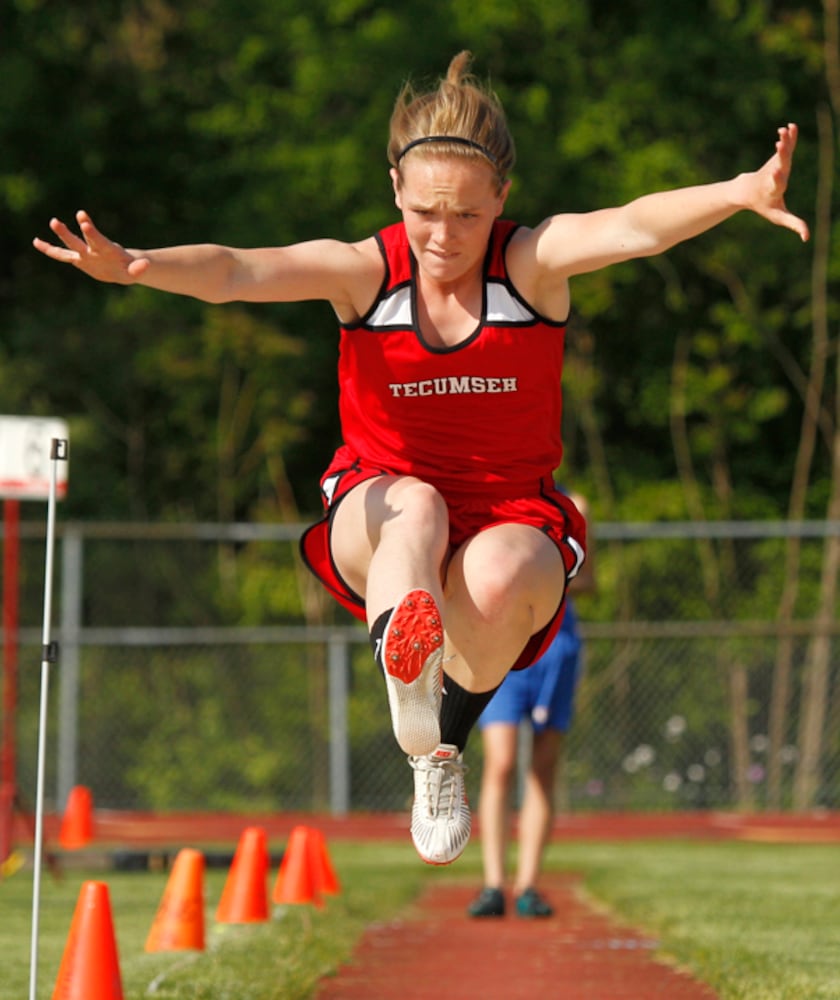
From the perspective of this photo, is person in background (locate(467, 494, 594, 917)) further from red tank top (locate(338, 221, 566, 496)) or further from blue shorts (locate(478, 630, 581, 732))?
red tank top (locate(338, 221, 566, 496))

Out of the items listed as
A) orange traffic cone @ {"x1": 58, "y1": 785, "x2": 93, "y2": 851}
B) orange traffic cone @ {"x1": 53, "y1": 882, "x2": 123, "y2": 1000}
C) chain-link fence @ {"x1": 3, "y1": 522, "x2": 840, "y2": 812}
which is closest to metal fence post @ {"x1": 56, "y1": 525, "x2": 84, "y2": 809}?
chain-link fence @ {"x1": 3, "y1": 522, "x2": 840, "y2": 812}

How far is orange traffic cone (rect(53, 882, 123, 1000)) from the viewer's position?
532 cm

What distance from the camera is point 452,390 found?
5.32m

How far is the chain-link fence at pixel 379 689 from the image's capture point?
15.3 m

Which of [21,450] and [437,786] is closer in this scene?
[437,786]

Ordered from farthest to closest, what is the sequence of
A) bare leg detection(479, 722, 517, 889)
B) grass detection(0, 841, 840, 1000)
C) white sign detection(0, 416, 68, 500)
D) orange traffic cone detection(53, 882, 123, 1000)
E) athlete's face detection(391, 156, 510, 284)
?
white sign detection(0, 416, 68, 500) < bare leg detection(479, 722, 517, 889) < grass detection(0, 841, 840, 1000) < orange traffic cone detection(53, 882, 123, 1000) < athlete's face detection(391, 156, 510, 284)

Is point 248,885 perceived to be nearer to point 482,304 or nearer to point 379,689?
point 482,304

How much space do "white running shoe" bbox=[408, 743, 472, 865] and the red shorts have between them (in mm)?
436

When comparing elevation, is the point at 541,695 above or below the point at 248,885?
above

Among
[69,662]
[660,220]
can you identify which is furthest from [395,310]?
[69,662]

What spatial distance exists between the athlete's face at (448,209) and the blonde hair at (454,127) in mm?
39

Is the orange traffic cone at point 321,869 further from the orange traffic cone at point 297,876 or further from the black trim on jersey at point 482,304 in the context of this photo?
the black trim on jersey at point 482,304

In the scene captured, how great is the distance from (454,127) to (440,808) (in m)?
1.99

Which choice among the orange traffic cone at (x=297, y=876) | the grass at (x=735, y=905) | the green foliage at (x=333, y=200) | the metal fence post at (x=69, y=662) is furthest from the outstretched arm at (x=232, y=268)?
the green foliage at (x=333, y=200)
